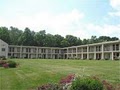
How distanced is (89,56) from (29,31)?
36.1m

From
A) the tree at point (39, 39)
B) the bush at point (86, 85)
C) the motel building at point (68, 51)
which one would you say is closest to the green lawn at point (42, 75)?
the bush at point (86, 85)

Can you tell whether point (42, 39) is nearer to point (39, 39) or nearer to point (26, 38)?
point (39, 39)

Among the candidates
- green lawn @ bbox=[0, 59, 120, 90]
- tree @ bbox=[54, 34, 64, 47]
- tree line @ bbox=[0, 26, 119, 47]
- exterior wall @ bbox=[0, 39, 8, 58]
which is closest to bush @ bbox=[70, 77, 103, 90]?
green lawn @ bbox=[0, 59, 120, 90]

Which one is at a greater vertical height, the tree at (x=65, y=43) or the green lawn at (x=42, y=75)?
the tree at (x=65, y=43)

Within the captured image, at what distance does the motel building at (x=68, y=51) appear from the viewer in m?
75.2

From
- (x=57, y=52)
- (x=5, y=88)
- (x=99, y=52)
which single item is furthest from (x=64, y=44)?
(x=5, y=88)

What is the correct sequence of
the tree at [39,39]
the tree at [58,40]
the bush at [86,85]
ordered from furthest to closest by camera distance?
the tree at [58,40] → the tree at [39,39] → the bush at [86,85]

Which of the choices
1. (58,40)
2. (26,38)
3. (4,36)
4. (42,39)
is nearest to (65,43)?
(58,40)

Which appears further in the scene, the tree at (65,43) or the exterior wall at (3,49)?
the tree at (65,43)

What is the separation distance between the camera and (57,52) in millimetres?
112188

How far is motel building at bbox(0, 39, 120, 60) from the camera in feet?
247

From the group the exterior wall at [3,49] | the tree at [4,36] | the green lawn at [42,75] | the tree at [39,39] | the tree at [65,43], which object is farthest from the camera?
the tree at [39,39]

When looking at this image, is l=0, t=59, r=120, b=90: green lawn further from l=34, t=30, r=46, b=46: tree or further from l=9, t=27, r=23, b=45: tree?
l=9, t=27, r=23, b=45: tree

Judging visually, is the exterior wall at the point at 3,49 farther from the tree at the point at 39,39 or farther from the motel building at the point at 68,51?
the tree at the point at 39,39
